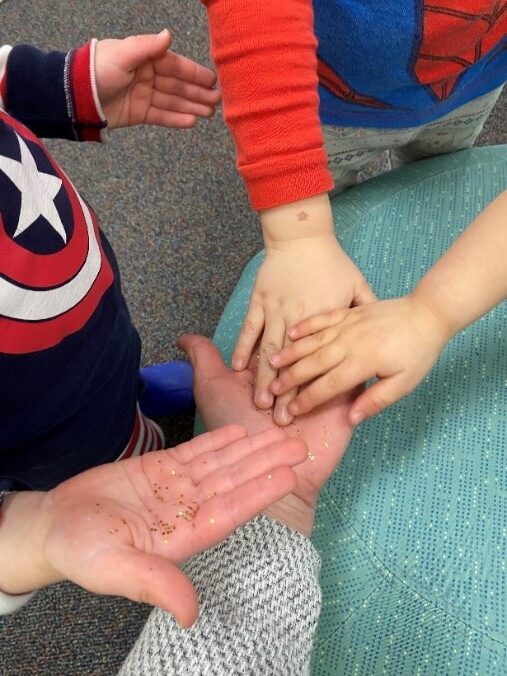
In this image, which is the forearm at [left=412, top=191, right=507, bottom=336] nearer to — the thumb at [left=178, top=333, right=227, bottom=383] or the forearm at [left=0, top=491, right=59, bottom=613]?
the thumb at [left=178, top=333, right=227, bottom=383]

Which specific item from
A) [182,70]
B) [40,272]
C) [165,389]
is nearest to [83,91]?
[182,70]

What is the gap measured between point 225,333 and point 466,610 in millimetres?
386

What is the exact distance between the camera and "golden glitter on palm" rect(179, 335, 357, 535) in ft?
1.91

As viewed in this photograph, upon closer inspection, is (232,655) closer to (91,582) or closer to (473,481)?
(91,582)

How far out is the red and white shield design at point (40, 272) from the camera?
1.58 feet

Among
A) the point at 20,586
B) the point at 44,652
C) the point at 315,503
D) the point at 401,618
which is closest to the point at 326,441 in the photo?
the point at 315,503

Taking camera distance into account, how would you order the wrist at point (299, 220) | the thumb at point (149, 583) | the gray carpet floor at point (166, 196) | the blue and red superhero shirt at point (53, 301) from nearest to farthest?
the thumb at point (149, 583) < the blue and red superhero shirt at point (53, 301) < the wrist at point (299, 220) < the gray carpet floor at point (166, 196)

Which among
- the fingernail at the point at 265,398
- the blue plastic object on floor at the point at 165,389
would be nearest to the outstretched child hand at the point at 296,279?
the fingernail at the point at 265,398

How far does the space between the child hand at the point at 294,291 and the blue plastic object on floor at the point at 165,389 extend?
0.37 meters

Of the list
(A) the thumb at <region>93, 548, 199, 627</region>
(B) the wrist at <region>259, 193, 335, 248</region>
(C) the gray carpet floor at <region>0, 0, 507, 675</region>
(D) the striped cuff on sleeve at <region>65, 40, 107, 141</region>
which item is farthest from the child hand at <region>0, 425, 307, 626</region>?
(C) the gray carpet floor at <region>0, 0, 507, 675</region>

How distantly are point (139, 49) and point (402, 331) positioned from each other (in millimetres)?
414

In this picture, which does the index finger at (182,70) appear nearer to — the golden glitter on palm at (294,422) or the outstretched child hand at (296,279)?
the outstretched child hand at (296,279)

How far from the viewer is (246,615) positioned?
48cm

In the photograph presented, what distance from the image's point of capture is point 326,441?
59cm
